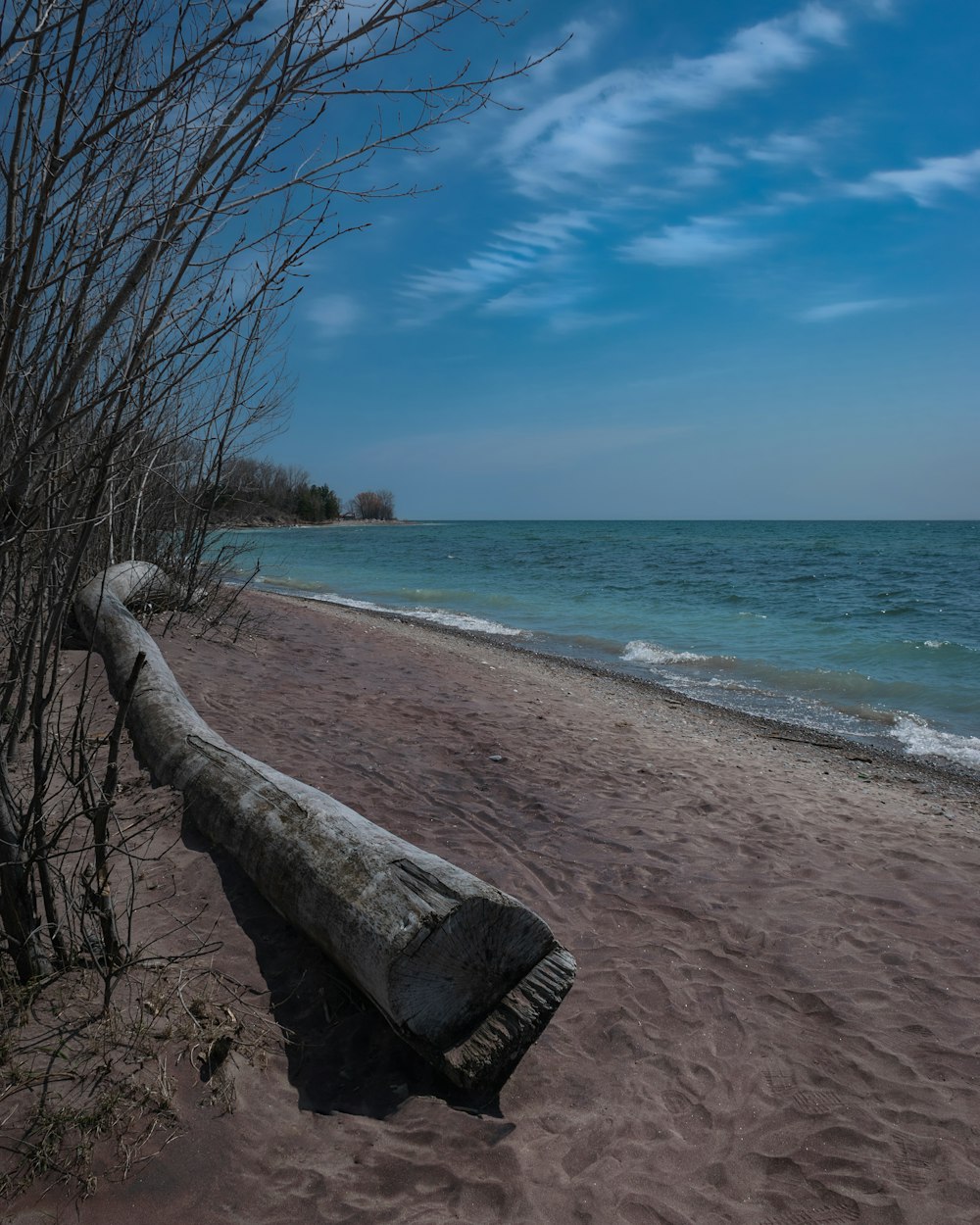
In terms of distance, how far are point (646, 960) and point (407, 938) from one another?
1.43m

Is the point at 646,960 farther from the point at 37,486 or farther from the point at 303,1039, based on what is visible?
the point at 37,486

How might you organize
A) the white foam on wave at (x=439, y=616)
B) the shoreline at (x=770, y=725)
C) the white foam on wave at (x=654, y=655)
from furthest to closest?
1. the white foam on wave at (x=439, y=616)
2. the white foam on wave at (x=654, y=655)
3. the shoreline at (x=770, y=725)

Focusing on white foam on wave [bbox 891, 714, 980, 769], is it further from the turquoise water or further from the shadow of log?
the shadow of log

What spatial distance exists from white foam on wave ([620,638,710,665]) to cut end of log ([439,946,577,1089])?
32.9 feet

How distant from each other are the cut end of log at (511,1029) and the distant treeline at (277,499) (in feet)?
21.9

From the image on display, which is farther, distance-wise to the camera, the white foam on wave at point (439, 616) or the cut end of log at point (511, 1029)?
the white foam on wave at point (439, 616)

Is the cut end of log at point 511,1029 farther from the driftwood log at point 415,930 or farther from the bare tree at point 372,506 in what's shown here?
the bare tree at point 372,506

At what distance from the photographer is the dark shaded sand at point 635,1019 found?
7.54 feet

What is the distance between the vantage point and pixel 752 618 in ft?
55.7

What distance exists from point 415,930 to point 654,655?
10.9m

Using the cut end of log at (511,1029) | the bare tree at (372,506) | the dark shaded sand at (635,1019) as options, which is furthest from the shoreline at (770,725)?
the bare tree at (372,506)

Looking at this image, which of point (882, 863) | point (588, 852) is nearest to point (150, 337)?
point (588, 852)

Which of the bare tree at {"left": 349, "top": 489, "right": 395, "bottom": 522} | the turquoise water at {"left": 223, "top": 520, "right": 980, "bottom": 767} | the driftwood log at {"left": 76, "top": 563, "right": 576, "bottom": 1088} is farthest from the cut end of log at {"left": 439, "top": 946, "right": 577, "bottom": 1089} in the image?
the bare tree at {"left": 349, "top": 489, "right": 395, "bottom": 522}

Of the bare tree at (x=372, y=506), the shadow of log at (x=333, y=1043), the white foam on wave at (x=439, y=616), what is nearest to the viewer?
the shadow of log at (x=333, y=1043)
